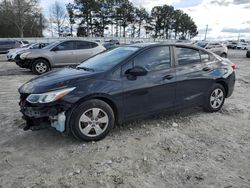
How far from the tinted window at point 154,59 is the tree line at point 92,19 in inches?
1995

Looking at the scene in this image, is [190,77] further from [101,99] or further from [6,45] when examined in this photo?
[6,45]

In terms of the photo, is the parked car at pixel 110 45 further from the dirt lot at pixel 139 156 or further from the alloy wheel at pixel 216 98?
the alloy wheel at pixel 216 98

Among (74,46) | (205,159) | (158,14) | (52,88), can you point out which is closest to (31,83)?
(52,88)

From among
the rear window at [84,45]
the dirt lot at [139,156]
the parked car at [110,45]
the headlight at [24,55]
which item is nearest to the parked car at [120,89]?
the dirt lot at [139,156]

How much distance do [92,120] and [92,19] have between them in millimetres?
54712

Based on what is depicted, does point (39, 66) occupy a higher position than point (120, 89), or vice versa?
point (120, 89)

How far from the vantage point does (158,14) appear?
6912 centimetres

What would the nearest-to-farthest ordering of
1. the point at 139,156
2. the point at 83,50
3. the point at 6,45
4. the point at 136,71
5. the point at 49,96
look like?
the point at 139,156
the point at 49,96
the point at 136,71
the point at 83,50
the point at 6,45

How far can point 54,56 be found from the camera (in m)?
11.4

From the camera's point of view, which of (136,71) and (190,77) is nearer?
(136,71)

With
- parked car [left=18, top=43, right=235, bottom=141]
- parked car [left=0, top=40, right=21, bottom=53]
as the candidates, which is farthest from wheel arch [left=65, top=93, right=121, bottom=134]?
parked car [left=0, top=40, right=21, bottom=53]

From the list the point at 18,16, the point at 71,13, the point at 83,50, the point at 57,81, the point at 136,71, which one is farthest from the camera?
the point at 71,13

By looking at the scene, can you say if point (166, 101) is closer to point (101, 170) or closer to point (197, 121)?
point (197, 121)

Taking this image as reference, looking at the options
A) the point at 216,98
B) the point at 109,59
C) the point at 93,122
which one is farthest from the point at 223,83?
the point at 93,122
